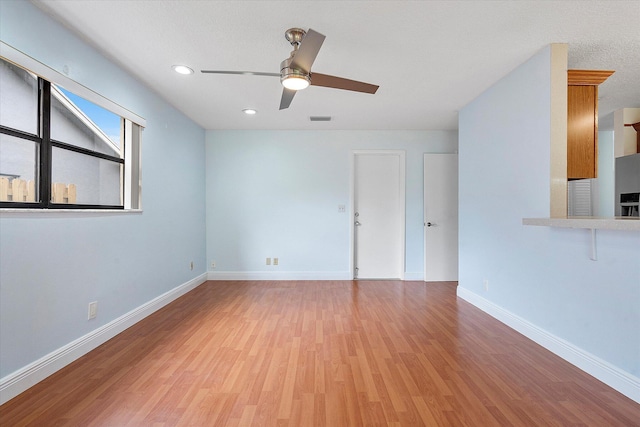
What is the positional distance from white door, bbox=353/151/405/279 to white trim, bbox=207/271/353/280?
325 mm

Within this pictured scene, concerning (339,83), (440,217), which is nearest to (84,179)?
(339,83)

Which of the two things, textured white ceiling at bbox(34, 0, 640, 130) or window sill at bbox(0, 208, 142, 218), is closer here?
window sill at bbox(0, 208, 142, 218)

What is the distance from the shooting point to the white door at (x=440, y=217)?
15.3 ft

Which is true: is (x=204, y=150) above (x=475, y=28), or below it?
below

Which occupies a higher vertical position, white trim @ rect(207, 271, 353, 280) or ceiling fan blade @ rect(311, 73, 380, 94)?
ceiling fan blade @ rect(311, 73, 380, 94)

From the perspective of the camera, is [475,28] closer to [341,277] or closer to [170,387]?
[170,387]

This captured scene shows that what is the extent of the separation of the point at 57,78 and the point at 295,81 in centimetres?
162

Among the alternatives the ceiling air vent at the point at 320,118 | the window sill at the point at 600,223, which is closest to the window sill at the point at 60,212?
the ceiling air vent at the point at 320,118

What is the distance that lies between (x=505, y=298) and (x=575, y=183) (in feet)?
9.29

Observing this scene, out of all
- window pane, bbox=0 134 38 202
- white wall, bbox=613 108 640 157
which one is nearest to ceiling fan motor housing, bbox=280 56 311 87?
window pane, bbox=0 134 38 202

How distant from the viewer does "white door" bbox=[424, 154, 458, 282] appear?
4.65m

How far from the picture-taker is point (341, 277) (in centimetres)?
477

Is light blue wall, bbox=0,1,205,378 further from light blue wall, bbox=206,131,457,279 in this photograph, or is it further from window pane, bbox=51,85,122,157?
light blue wall, bbox=206,131,457,279

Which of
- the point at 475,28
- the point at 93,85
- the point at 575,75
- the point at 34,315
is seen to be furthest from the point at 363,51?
the point at 34,315
